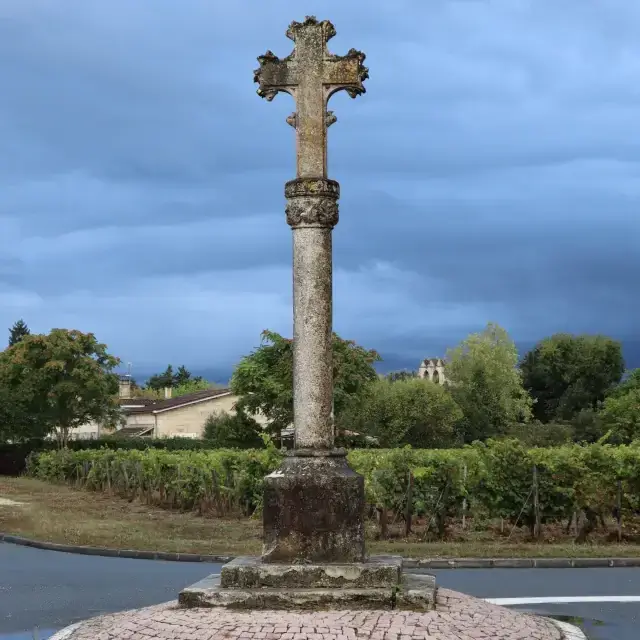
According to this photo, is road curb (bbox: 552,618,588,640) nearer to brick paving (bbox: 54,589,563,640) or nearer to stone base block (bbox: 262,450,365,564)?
brick paving (bbox: 54,589,563,640)

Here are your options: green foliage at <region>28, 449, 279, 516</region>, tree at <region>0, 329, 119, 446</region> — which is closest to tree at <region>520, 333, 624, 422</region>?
tree at <region>0, 329, 119, 446</region>

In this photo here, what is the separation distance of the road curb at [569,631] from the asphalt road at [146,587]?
0.21m

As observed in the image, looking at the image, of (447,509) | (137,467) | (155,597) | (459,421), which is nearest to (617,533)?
(447,509)

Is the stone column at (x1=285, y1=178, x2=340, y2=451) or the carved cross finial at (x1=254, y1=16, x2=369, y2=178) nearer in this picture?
the stone column at (x1=285, y1=178, x2=340, y2=451)

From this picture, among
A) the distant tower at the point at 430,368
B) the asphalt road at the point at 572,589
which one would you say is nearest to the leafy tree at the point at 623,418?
the asphalt road at the point at 572,589

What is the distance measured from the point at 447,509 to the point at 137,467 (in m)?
14.6

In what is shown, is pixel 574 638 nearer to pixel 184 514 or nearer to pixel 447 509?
pixel 447 509

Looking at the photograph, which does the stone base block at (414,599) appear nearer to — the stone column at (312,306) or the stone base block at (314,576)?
the stone base block at (314,576)

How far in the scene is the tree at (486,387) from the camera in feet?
251

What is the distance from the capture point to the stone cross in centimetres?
995

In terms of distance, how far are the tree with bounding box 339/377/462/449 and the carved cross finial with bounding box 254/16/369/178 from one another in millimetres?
54102

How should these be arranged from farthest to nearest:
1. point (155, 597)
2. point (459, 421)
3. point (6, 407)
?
point (459, 421)
point (6, 407)
point (155, 597)

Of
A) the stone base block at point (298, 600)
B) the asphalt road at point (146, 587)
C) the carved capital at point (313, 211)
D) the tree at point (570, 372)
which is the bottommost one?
the asphalt road at point (146, 587)

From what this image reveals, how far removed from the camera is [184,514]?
25.1 m
